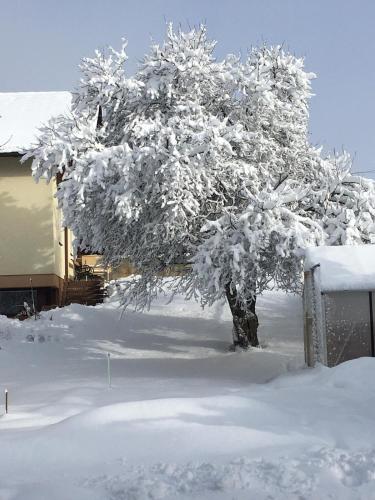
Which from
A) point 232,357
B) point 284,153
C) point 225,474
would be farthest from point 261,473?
point 284,153

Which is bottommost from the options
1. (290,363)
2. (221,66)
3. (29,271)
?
(290,363)

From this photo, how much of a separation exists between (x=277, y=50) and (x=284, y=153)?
120 inches

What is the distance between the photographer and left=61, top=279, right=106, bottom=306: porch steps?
1091 inches

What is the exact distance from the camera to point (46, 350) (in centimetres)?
2031

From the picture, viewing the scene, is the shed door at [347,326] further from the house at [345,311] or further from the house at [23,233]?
the house at [23,233]

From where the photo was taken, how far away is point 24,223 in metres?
26.0

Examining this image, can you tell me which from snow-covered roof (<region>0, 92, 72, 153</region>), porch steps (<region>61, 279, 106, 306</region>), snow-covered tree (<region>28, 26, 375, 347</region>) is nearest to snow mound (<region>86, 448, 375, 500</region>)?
snow-covered tree (<region>28, 26, 375, 347</region>)

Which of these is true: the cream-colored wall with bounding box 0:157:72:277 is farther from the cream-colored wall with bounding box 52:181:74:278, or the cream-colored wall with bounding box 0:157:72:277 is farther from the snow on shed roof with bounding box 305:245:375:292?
the snow on shed roof with bounding box 305:245:375:292

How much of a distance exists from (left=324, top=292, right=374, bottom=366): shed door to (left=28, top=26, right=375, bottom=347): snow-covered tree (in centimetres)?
238

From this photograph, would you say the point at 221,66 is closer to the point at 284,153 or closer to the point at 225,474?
the point at 284,153

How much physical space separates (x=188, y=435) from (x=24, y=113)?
23.3 meters

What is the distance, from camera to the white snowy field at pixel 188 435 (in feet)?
20.5

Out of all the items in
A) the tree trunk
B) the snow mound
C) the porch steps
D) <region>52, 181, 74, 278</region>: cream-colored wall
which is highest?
<region>52, 181, 74, 278</region>: cream-colored wall

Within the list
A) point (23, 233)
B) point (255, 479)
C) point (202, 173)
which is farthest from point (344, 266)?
point (23, 233)
